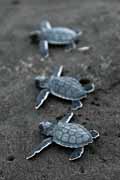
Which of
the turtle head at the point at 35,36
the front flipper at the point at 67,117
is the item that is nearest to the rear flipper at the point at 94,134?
the front flipper at the point at 67,117

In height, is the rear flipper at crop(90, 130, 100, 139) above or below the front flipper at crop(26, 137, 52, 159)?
above

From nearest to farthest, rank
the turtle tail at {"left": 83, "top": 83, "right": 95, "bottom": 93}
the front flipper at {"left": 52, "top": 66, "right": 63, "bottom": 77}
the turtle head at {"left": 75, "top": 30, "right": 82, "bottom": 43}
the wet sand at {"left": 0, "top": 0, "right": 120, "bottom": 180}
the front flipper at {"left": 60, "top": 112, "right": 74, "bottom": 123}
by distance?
the wet sand at {"left": 0, "top": 0, "right": 120, "bottom": 180} → the front flipper at {"left": 60, "top": 112, "right": 74, "bottom": 123} → the turtle tail at {"left": 83, "top": 83, "right": 95, "bottom": 93} → the front flipper at {"left": 52, "top": 66, "right": 63, "bottom": 77} → the turtle head at {"left": 75, "top": 30, "right": 82, "bottom": 43}

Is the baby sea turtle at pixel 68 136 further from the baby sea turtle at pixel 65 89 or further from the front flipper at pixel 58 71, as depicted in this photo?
the front flipper at pixel 58 71

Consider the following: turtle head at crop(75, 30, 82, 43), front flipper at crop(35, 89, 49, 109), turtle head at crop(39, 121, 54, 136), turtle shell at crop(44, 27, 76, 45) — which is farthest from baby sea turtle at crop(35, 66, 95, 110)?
turtle head at crop(75, 30, 82, 43)

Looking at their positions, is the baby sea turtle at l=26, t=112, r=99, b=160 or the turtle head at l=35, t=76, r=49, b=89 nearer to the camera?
the baby sea turtle at l=26, t=112, r=99, b=160

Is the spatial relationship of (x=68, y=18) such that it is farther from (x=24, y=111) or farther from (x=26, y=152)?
(x=26, y=152)

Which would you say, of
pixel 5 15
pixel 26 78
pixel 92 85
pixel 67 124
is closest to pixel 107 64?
pixel 92 85

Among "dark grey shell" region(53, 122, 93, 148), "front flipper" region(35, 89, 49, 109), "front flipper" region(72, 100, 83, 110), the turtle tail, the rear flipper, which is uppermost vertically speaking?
"dark grey shell" region(53, 122, 93, 148)

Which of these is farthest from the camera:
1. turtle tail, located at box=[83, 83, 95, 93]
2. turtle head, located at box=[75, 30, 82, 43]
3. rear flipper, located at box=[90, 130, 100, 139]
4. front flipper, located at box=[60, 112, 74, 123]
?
turtle head, located at box=[75, 30, 82, 43]

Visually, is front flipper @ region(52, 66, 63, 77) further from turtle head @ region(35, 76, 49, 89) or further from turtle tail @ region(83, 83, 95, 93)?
turtle tail @ region(83, 83, 95, 93)
